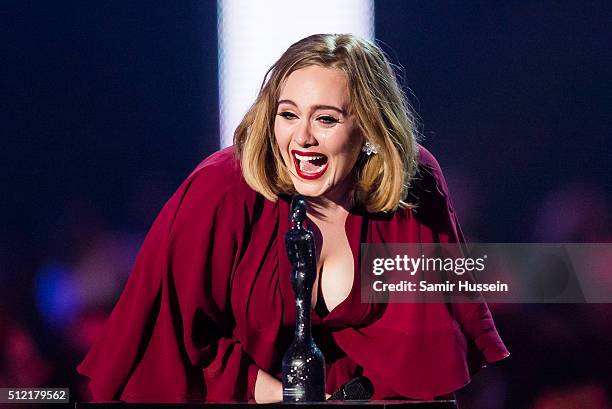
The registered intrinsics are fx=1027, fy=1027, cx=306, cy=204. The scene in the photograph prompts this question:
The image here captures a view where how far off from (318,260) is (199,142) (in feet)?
1.56

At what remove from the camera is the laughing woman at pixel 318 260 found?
2.58 m

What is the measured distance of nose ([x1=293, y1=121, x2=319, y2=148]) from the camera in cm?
261

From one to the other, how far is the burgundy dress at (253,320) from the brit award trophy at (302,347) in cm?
50

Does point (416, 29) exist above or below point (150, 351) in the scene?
above

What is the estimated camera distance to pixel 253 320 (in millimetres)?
2586

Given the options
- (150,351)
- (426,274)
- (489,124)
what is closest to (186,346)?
(150,351)

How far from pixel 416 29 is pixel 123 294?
104cm

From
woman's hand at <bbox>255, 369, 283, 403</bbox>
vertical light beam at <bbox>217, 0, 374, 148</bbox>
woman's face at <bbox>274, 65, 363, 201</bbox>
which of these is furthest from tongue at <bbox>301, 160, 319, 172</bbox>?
woman's hand at <bbox>255, 369, 283, 403</bbox>

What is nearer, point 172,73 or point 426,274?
point 426,274

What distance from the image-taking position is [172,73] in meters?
2.82

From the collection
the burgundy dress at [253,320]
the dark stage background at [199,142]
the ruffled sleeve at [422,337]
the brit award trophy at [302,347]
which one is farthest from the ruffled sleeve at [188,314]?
the brit award trophy at [302,347]

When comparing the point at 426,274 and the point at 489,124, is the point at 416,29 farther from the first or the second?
the point at 426,274

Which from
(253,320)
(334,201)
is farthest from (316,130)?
(253,320)

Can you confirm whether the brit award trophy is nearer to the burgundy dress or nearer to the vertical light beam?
the burgundy dress
